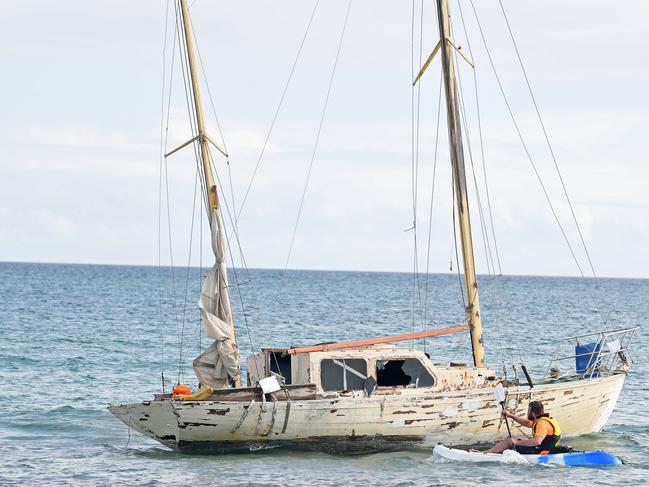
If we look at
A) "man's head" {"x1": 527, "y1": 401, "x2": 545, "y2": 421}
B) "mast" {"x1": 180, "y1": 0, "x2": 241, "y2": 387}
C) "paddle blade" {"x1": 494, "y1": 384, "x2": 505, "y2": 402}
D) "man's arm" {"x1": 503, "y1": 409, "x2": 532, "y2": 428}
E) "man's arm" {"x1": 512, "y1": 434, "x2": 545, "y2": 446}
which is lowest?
"man's arm" {"x1": 512, "y1": 434, "x2": 545, "y2": 446}

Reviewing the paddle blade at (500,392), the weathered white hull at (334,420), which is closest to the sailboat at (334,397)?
the weathered white hull at (334,420)

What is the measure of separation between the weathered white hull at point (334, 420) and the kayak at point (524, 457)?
2.32 feet

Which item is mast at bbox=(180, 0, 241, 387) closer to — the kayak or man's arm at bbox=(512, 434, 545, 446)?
the kayak

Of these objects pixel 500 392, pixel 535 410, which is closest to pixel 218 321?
pixel 500 392

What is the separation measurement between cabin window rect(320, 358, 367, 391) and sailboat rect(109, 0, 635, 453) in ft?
0.08

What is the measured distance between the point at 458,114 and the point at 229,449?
9914 millimetres

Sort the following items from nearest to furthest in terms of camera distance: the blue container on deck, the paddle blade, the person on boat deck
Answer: the person on boat deck, the paddle blade, the blue container on deck

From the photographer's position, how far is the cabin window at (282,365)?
26188mm

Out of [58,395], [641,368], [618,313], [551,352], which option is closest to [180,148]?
[58,395]

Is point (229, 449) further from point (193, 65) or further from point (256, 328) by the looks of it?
point (256, 328)

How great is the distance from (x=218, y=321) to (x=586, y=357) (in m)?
9.35

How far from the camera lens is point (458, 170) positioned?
92.1 feet

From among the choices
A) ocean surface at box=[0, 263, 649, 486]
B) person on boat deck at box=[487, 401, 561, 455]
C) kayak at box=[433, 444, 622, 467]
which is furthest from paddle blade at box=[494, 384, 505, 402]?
ocean surface at box=[0, 263, 649, 486]

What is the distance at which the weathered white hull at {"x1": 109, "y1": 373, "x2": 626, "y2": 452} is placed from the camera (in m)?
24.8
